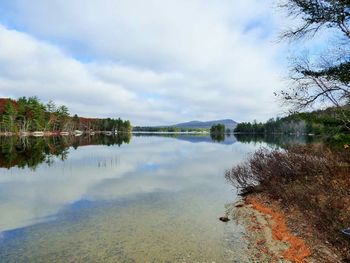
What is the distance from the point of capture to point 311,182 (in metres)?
16.8

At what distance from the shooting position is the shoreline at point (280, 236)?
9.72 meters

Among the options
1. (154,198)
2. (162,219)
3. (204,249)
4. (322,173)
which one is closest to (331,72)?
(322,173)

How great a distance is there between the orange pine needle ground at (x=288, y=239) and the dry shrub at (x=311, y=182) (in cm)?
86

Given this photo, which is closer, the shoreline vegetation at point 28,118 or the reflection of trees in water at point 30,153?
the reflection of trees in water at point 30,153

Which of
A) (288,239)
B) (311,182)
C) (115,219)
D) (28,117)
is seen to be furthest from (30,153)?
(28,117)

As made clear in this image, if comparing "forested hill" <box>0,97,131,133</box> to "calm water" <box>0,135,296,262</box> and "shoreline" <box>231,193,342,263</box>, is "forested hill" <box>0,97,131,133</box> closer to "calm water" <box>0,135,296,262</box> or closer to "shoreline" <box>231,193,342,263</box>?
"calm water" <box>0,135,296,262</box>

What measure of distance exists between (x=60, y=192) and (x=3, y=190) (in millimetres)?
3871

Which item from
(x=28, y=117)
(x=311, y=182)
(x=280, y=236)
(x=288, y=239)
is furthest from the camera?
(x=28, y=117)

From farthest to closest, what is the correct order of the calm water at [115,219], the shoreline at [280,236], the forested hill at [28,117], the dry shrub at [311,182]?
the forested hill at [28,117]
the dry shrub at [311,182]
the calm water at [115,219]
the shoreline at [280,236]

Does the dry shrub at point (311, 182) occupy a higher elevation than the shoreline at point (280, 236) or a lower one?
higher

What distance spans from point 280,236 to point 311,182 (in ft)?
19.7

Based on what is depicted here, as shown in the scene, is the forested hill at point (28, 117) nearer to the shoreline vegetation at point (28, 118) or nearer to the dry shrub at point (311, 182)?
the shoreline vegetation at point (28, 118)

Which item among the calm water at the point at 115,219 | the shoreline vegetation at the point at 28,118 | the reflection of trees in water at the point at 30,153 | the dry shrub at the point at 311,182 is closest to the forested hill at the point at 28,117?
the shoreline vegetation at the point at 28,118

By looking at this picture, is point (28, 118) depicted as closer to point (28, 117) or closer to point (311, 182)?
Answer: point (28, 117)
